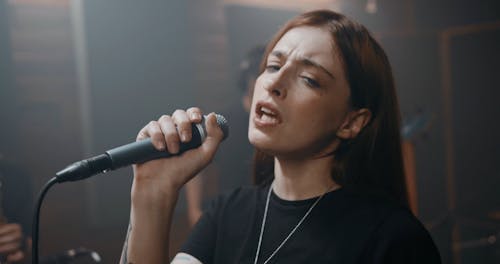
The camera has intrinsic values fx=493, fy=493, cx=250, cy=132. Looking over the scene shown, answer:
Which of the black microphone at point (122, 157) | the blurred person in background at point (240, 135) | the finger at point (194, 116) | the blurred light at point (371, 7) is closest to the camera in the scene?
the black microphone at point (122, 157)

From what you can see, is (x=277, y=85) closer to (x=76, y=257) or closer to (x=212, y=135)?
(x=212, y=135)

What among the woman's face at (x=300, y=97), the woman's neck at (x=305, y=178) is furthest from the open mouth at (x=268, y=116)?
the woman's neck at (x=305, y=178)

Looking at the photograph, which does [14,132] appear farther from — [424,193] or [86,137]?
[424,193]

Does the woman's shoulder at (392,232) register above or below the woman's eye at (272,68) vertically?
below

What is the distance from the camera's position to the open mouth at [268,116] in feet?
3.21

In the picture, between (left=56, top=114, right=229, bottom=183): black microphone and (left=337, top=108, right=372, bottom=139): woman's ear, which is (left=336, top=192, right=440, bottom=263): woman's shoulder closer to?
(left=337, top=108, right=372, bottom=139): woman's ear

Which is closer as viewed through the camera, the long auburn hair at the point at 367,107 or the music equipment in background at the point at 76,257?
the long auburn hair at the point at 367,107

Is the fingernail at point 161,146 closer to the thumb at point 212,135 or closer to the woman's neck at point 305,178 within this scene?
the thumb at point 212,135

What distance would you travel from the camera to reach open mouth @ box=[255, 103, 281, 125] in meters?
0.98

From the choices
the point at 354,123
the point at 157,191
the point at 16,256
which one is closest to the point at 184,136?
the point at 157,191

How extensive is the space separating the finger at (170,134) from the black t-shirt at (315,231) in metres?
0.30

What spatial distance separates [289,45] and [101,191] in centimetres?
74

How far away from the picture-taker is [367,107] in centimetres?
106

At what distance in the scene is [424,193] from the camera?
7.11 feet
